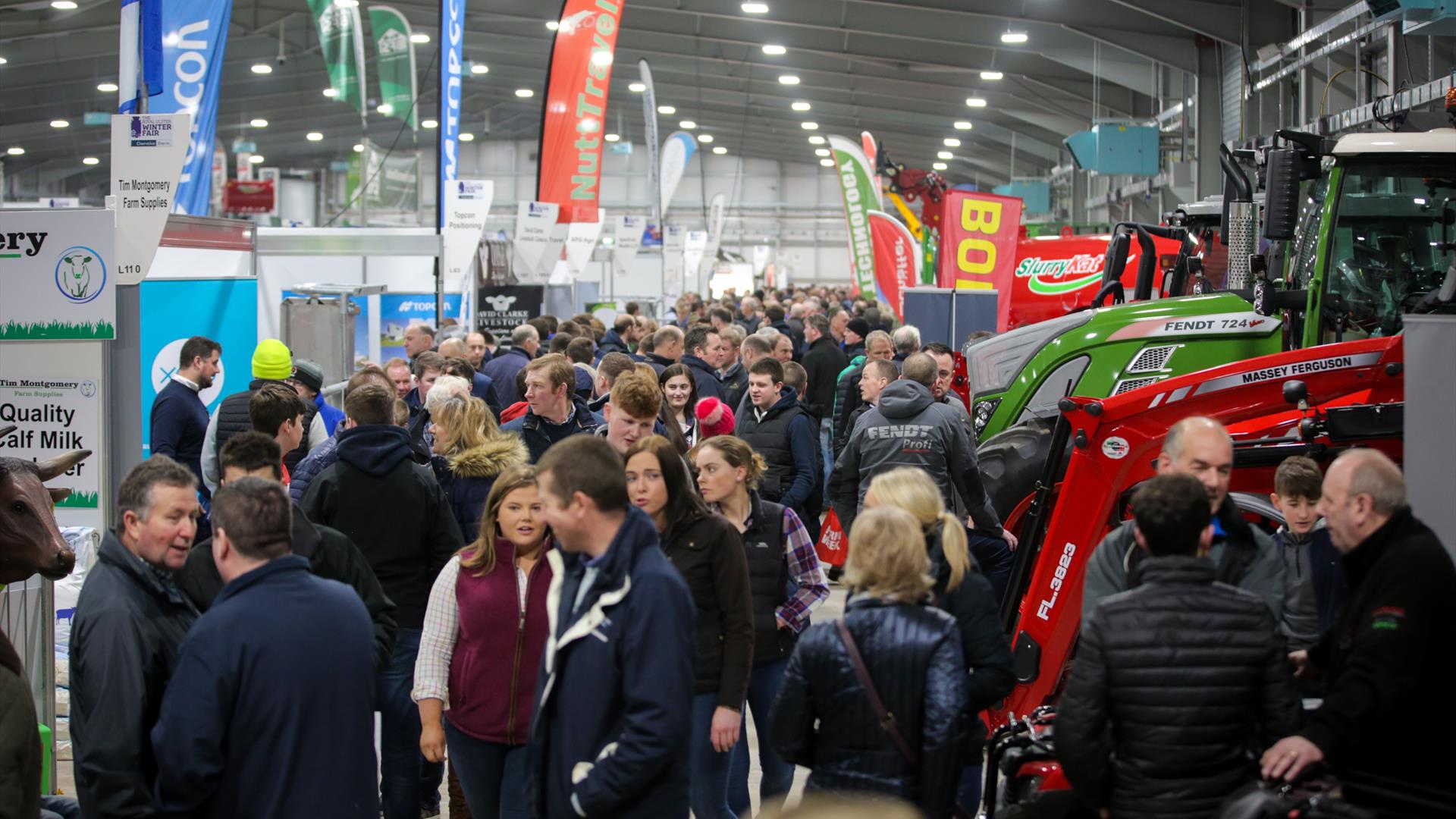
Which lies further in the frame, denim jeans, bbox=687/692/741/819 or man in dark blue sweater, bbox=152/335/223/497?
man in dark blue sweater, bbox=152/335/223/497

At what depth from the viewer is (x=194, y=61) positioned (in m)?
9.59

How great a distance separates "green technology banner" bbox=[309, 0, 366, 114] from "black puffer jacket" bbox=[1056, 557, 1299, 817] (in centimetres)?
1755

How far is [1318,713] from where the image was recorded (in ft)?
12.0

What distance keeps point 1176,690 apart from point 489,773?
2126 millimetres

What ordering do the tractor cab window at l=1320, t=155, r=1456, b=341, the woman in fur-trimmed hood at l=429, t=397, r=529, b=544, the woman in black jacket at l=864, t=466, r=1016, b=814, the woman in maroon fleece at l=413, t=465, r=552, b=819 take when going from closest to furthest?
the woman in black jacket at l=864, t=466, r=1016, b=814
the woman in maroon fleece at l=413, t=465, r=552, b=819
the woman in fur-trimmed hood at l=429, t=397, r=529, b=544
the tractor cab window at l=1320, t=155, r=1456, b=341

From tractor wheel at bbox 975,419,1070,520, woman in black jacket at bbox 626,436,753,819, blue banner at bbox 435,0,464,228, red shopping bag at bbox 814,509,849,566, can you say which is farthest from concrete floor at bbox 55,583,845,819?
blue banner at bbox 435,0,464,228

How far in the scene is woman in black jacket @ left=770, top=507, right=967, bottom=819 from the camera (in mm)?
3619

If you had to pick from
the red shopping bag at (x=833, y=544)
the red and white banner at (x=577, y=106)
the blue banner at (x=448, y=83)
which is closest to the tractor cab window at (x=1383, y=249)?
the red shopping bag at (x=833, y=544)

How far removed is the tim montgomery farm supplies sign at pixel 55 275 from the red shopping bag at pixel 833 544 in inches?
188

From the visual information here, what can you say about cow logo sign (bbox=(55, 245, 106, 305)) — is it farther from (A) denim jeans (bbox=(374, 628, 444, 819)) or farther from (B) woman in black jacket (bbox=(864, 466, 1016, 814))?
(B) woman in black jacket (bbox=(864, 466, 1016, 814))

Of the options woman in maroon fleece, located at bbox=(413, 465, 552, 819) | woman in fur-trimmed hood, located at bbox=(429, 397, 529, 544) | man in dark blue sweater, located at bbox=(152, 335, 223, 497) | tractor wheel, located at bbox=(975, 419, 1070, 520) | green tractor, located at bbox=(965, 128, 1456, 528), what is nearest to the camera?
woman in maroon fleece, located at bbox=(413, 465, 552, 819)

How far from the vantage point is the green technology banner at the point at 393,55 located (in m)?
21.2

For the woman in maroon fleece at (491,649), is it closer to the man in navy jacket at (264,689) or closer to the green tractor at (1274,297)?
the man in navy jacket at (264,689)

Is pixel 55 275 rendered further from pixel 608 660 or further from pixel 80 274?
pixel 608 660
